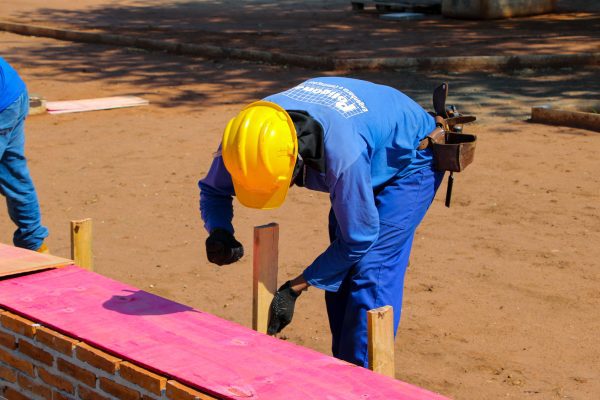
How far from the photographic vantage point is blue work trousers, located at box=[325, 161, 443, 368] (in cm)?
427

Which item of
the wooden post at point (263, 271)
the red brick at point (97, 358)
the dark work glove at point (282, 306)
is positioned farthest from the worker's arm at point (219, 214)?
the red brick at point (97, 358)

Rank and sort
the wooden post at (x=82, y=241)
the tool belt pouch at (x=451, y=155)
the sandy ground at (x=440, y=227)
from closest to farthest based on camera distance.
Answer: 1. the tool belt pouch at (x=451, y=155)
2. the wooden post at (x=82, y=241)
3. the sandy ground at (x=440, y=227)

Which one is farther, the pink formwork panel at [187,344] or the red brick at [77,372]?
the red brick at [77,372]

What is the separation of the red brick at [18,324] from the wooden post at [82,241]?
0.67 m

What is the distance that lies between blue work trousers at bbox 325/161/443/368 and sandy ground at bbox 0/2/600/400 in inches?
38.9

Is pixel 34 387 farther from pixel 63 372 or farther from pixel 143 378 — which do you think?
pixel 143 378

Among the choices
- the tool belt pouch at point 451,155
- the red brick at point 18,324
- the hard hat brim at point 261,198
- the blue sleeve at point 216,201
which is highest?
the tool belt pouch at point 451,155

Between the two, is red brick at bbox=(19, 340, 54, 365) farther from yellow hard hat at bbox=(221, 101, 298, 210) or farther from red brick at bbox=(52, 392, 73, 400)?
yellow hard hat at bbox=(221, 101, 298, 210)

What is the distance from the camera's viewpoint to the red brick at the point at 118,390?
146 inches

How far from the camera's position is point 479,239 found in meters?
7.37

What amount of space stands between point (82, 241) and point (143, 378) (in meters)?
1.45

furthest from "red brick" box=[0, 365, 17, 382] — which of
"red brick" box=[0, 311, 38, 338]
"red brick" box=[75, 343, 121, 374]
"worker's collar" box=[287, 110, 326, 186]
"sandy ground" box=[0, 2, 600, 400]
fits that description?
"sandy ground" box=[0, 2, 600, 400]

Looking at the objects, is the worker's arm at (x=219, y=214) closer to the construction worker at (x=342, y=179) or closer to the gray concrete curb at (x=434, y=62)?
the construction worker at (x=342, y=179)

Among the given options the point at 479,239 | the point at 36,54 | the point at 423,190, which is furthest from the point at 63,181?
the point at 36,54
